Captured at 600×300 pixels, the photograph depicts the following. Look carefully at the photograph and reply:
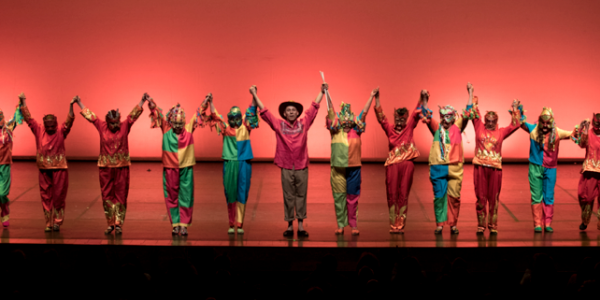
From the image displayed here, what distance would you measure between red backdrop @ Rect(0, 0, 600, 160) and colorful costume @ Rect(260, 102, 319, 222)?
3.73 metres

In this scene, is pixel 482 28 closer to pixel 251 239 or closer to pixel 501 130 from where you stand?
pixel 501 130

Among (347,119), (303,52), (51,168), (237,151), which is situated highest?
(303,52)

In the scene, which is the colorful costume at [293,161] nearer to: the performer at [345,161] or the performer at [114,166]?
the performer at [345,161]

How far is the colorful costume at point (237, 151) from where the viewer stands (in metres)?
6.59

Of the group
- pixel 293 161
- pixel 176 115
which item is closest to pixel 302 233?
pixel 293 161

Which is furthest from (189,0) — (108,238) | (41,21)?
(108,238)

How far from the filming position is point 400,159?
666 cm

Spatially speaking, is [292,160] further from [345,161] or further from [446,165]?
[446,165]

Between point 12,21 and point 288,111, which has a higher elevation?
point 12,21

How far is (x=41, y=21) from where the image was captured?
33.4 ft

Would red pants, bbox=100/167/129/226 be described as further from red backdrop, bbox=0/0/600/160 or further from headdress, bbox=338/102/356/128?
red backdrop, bbox=0/0/600/160

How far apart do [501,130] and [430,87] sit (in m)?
3.46

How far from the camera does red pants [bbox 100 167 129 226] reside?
6750mm

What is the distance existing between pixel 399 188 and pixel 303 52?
4.11 meters
